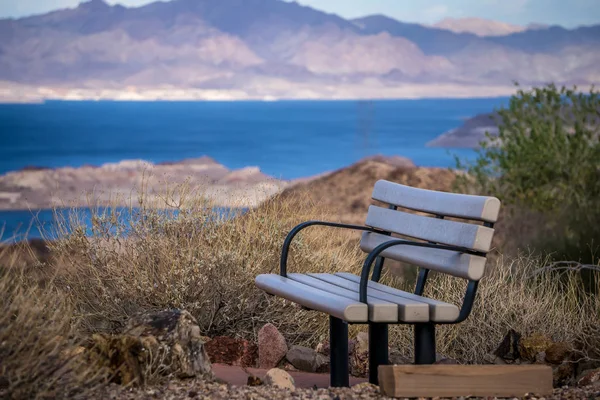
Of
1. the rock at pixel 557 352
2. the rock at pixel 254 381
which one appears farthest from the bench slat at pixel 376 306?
the rock at pixel 557 352

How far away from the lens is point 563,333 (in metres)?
5.55

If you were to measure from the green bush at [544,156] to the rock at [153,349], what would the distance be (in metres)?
8.26

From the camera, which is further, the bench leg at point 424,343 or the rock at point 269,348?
the rock at point 269,348

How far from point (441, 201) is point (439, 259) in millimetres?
357

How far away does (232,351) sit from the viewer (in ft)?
17.5

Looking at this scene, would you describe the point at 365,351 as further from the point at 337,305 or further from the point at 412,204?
the point at 337,305

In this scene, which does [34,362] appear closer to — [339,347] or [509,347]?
[339,347]

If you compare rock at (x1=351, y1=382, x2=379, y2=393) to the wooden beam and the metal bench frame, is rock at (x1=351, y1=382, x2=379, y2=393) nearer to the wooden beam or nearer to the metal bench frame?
the wooden beam

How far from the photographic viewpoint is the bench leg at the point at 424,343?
4172 mm

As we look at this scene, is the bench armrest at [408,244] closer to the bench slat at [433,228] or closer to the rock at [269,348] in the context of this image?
the bench slat at [433,228]

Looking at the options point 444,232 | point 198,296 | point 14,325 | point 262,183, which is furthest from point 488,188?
point 14,325

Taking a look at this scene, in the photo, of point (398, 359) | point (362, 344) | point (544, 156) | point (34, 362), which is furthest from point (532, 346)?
point (544, 156)

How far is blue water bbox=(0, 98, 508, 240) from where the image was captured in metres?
54.0

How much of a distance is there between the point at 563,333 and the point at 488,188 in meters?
7.30
